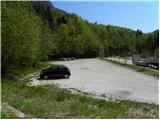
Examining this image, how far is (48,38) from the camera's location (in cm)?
8969

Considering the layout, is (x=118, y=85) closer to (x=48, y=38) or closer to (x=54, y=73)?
(x=54, y=73)

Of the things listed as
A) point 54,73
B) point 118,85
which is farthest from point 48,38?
point 118,85

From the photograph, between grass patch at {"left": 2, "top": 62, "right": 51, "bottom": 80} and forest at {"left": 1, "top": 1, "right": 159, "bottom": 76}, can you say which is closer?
forest at {"left": 1, "top": 1, "right": 159, "bottom": 76}

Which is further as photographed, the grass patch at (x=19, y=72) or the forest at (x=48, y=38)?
the grass patch at (x=19, y=72)

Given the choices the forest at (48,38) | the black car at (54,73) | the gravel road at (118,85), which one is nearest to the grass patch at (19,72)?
the forest at (48,38)

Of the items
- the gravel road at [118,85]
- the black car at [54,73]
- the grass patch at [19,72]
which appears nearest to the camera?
the gravel road at [118,85]

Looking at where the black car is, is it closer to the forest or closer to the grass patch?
the grass patch

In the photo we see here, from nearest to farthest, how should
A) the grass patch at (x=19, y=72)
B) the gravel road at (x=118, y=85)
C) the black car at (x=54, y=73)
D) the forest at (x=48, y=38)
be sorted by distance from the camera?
the gravel road at (x=118, y=85), the forest at (x=48, y=38), the grass patch at (x=19, y=72), the black car at (x=54, y=73)

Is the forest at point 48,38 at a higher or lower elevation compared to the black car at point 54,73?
higher

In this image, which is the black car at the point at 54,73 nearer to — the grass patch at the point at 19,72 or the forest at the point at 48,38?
the grass patch at the point at 19,72

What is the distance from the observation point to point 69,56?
128m

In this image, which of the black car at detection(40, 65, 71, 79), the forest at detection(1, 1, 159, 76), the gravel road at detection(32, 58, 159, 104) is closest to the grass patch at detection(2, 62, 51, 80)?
the forest at detection(1, 1, 159, 76)

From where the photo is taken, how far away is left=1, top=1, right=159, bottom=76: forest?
37688mm

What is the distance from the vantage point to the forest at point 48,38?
3769cm
